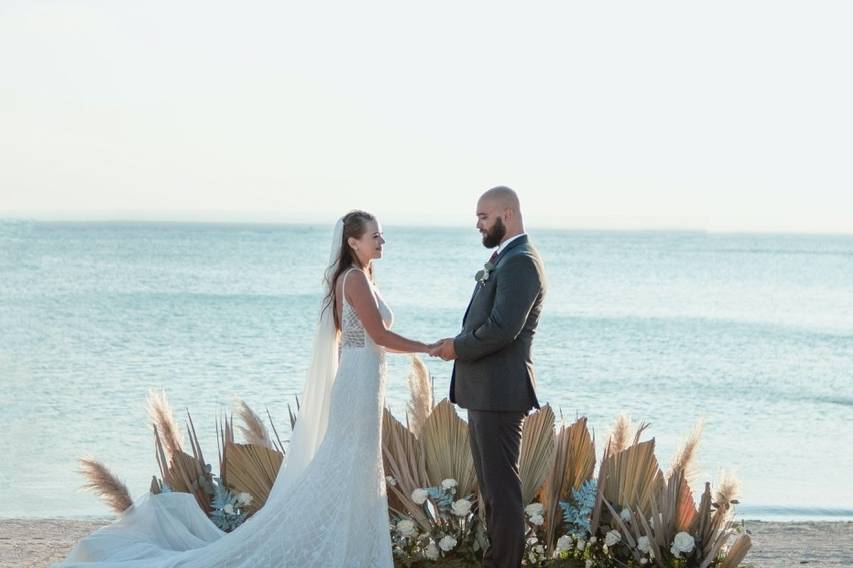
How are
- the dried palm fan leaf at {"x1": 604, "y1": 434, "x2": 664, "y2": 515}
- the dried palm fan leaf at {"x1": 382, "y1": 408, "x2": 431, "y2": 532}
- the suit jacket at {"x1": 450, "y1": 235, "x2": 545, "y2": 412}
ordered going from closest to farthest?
the suit jacket at {"x1": 450, "y1": 235, "x2": 545, "y2": 412} < the dried palm fan leaf at {"x1": 604, "y1": 434, "x2": 664, "y2": 515} < the dried palm fan leaf at {"x1": 382, "y1": 408, "x2": 431, "y2": 532}

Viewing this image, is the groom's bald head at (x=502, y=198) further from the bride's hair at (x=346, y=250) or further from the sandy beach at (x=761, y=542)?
the sandy beach at (x=761, y=542)

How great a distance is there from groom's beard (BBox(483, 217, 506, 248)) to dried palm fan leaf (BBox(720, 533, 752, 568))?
184 centimetres

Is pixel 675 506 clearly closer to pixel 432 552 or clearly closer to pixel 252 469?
pixel 432 552

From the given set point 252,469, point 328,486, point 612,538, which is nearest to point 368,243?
point 328,486

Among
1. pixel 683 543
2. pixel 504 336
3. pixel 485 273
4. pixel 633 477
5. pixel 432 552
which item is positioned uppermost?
pixel 485 273

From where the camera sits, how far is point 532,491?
6062 millimetres

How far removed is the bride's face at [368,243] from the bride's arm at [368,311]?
0.10 meters

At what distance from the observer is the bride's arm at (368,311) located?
5.99 m

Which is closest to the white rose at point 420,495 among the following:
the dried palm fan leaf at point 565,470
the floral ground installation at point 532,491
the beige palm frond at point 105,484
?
the floral ground installation at point 532,491

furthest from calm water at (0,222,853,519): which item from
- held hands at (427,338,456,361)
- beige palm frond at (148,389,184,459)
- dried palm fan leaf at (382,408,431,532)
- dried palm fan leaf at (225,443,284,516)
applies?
beige palm frond at (148,389,184,459)

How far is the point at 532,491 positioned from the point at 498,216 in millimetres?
1446

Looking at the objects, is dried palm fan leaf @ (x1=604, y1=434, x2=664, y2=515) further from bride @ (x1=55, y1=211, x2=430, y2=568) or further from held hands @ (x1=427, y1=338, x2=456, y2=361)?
bride @ (x1=55, y1=211, x2=430, y2=568)

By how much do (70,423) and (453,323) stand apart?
20227mm

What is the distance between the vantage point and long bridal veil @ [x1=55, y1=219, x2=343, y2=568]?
574 cm
